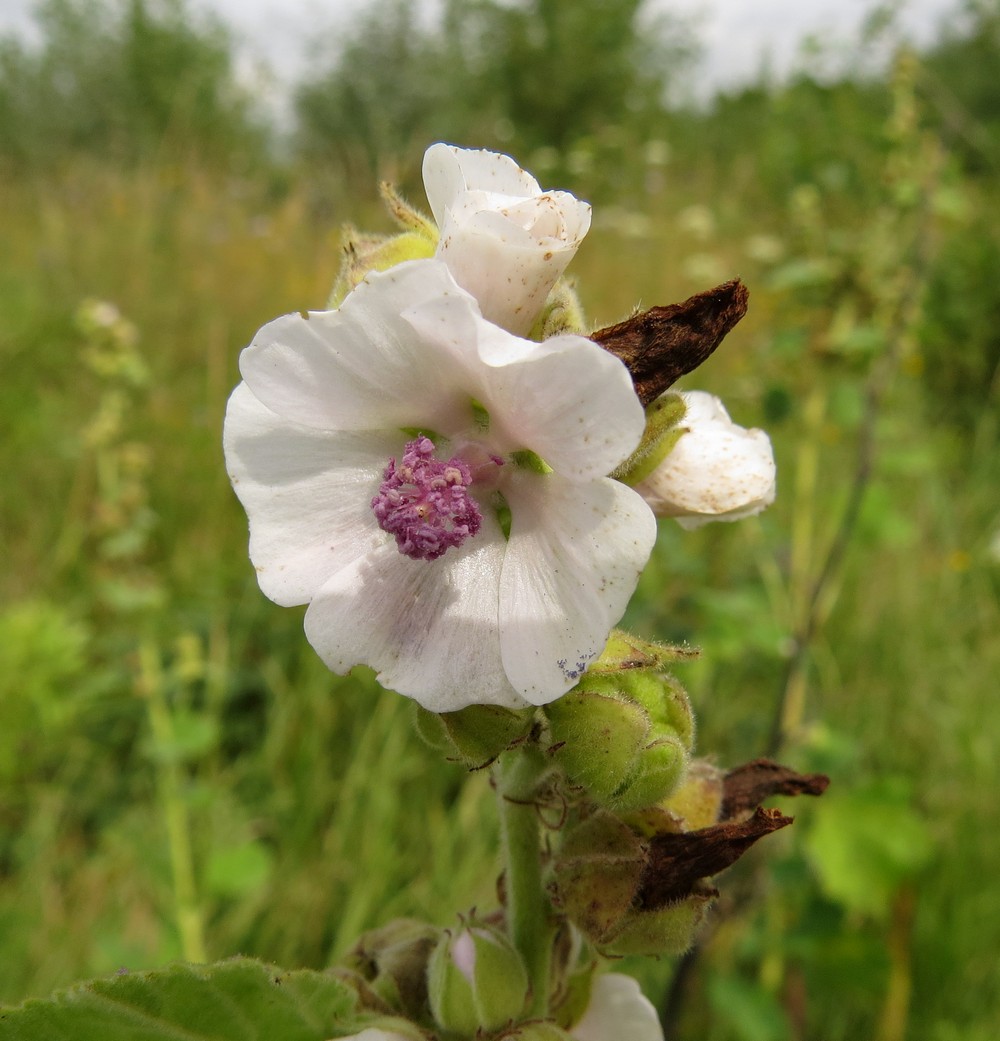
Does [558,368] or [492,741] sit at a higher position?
[558,368]

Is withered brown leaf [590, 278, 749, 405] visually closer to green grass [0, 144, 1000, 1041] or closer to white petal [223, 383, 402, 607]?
white petal [223, 383, 402, 607]

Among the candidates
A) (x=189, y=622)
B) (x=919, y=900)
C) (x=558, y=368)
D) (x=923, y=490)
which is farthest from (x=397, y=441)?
(x=923, y=490)

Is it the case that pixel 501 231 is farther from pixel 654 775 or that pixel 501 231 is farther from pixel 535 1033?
pixel 535 1033

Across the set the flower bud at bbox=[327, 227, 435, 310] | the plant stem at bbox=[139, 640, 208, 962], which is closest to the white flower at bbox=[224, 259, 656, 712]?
the flower bud at bbox=[327, 227, 435, 310]

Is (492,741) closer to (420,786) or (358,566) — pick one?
(358,566)

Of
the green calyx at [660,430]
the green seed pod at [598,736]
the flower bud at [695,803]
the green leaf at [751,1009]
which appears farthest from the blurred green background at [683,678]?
the green calyx at [660,430]

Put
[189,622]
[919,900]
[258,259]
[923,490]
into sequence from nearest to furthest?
[919,900]
[189,622]
[923,490]
[258,259]

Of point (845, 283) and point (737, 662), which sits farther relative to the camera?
point (737, 662)

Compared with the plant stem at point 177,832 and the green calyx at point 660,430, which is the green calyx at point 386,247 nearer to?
the green calyx at point 660,430
